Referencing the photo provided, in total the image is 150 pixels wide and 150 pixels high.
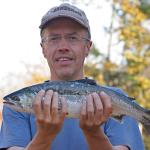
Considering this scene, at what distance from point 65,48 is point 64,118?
544 mm

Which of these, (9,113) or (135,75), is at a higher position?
(135,75)

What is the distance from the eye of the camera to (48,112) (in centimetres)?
311

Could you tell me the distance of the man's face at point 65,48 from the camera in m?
3.50

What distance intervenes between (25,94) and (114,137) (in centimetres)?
73

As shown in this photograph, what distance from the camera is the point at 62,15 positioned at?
3.65m

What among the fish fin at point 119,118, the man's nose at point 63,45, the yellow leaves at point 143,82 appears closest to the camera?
the fish fin at point 119,118

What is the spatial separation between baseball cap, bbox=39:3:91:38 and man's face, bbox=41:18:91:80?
0.10ft

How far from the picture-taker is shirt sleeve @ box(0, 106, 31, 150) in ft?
11.2

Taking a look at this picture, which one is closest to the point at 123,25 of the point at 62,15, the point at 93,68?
the point at 93,68

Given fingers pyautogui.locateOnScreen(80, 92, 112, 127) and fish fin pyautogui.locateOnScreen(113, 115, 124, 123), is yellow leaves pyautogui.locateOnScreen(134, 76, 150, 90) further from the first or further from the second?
fingers pyautogui.locateOnScreen(80, 92, 112, 127)

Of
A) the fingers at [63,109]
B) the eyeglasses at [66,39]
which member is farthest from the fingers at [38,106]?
the eyeglasses at [66,39]

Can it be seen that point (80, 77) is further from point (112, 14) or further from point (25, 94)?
point (112, 14)

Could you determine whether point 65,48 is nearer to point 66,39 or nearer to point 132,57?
point 66,39

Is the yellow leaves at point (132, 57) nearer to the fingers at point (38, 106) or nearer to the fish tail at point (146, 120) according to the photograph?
the fish tail at point (146, 120)
